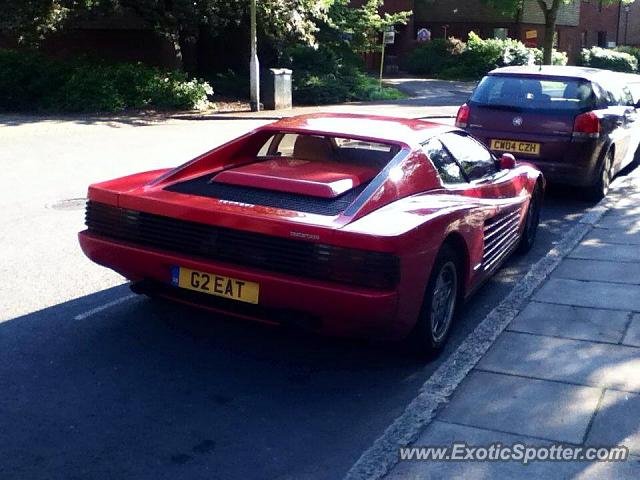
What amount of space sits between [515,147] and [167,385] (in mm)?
6441

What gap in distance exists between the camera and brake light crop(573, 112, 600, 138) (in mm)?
9688

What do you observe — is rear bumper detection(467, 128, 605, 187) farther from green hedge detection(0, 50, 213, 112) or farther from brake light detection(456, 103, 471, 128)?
green hedge detection(0, 50, 213, 112)

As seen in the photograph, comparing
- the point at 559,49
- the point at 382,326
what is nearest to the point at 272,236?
the point at 382,326

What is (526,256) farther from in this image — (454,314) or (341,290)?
(341,290)

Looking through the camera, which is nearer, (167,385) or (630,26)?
(167,385)

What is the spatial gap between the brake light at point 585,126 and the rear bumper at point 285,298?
5.91m

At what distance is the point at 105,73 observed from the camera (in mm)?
22906

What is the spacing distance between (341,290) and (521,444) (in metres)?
1.17

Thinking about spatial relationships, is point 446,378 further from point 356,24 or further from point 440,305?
point 356,24

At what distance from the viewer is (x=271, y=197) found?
496 centimetres

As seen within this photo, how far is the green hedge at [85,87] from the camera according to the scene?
2191cm

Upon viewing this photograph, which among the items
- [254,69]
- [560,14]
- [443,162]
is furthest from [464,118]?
[560,14]

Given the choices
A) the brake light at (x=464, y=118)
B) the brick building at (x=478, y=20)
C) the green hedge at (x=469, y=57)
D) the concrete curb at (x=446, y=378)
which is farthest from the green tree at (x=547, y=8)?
the concrete curb at (x=446, y=378)

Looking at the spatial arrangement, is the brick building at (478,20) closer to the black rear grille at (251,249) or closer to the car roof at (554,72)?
the car roof at (554,72)
